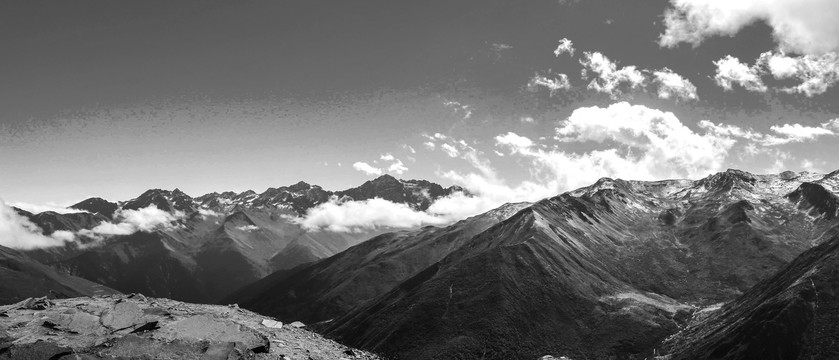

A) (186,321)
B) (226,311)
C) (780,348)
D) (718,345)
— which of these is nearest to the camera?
(186,321)

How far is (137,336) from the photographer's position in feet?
209

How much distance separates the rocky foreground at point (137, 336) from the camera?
58.0 m

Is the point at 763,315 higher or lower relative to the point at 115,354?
lower

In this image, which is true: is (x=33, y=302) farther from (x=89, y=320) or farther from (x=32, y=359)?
(x=32, y=359)

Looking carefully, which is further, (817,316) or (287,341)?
(817,316)

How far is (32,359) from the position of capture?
55938mm

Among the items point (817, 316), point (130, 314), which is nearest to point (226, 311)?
point (130, 314)

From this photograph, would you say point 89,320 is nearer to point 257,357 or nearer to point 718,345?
point 257,357

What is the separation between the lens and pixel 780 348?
177250mm

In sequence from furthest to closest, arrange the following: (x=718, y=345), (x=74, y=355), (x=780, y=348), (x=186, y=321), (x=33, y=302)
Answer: (x=718, y=345) → (x=780, y=348) → (x=33, y=302) → (x=186, y=321) → (x=74, y=355)

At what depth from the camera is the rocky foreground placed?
2283 inches

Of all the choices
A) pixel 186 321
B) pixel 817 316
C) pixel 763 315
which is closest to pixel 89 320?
pixel 186 321

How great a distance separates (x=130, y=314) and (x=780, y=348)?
204 m

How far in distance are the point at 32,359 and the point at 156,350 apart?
12847 mm
